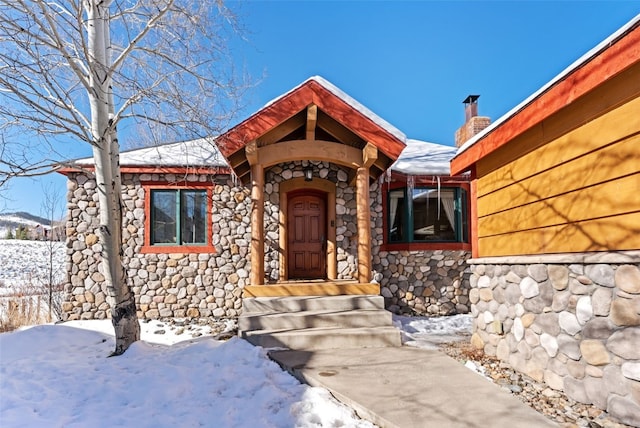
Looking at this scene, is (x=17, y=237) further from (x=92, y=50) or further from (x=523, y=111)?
(x=523, y=111)

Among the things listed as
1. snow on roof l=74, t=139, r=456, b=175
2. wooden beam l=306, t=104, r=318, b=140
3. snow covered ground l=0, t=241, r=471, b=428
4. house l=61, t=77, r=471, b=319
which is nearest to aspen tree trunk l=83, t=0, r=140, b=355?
snow covered ground l=0, t=241, r=471, b=428

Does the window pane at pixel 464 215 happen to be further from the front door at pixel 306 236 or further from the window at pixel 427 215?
the front door at pixel 306 236

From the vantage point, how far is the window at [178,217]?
24.4ft

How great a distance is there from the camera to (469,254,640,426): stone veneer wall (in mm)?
2543

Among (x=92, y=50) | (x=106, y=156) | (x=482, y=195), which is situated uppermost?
(x=92, y=50)

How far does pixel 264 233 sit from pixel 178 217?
1.78 meters

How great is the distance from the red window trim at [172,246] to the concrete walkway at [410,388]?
11.8ft

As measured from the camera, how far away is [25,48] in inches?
149

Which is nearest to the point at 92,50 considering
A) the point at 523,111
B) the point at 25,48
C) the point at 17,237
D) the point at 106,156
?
the point at 25,48

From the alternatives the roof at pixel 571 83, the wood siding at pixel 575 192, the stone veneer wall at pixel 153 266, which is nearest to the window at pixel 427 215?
the stone veneer wall at pixel 153 266

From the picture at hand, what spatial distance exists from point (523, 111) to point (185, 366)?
4.19m

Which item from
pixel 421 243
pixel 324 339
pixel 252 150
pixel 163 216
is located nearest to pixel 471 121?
pixel 421 243

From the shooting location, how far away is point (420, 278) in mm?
7543

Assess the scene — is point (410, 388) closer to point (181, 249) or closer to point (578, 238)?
point (578, 238)
